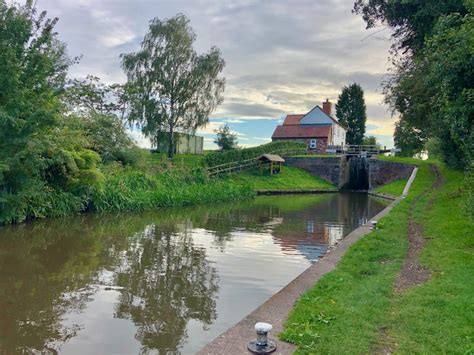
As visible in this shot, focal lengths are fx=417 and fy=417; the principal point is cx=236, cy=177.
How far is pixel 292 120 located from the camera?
191 feet

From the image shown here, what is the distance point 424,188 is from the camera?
2636 centimetres

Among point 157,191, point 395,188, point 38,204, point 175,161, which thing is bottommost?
point 38,204

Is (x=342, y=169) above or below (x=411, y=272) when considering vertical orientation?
above

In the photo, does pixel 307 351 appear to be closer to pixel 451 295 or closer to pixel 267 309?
pixel 267 309

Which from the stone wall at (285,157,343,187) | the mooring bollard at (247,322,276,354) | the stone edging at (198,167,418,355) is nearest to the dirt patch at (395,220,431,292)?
the stone edging at (198,167,418,355)

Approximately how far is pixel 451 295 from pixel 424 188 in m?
22.5

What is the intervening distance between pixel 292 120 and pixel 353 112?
14.6 m

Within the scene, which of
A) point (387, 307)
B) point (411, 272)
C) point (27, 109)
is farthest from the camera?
point (27, 109)

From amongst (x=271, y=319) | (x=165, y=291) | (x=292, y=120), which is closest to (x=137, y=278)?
(x=165, y=291)

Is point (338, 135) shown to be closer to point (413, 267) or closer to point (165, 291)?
point (413, 267)

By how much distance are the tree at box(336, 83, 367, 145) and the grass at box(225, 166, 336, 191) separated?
28400 mm

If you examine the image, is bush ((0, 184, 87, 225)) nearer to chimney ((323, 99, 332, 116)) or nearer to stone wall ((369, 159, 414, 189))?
stone wall ((369, 159, 414, 189))

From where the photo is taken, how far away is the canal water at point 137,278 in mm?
5461

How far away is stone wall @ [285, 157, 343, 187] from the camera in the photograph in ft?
135
